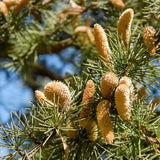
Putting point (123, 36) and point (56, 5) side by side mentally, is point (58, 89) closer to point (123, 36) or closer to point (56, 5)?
point (123, 36)

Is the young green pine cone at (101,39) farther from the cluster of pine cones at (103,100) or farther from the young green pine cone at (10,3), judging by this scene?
the young green pine cone at (10,3)

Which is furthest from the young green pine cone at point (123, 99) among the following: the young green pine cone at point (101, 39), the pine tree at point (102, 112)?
the young green pine cone at point (101, 39)

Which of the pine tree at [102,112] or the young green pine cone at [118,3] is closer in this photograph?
the pine tree at [102,112]

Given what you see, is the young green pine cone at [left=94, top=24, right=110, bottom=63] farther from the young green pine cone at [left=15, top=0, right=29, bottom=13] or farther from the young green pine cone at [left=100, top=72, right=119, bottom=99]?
the young green pine cone at [left=15, top=0, right=29, bottom=13]

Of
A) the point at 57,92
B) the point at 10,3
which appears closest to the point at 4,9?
the point at 10,3

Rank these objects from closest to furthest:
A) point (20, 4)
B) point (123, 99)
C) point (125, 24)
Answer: point (123, 99) → point (125, 24) → point (20, 4)

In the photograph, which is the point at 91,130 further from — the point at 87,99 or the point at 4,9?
the point at 4,9

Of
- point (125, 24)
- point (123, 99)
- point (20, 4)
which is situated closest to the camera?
point (123, 99)
